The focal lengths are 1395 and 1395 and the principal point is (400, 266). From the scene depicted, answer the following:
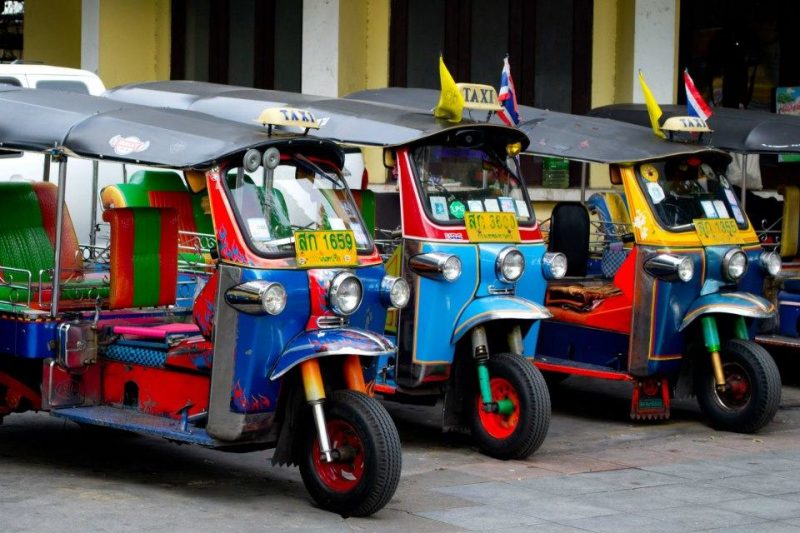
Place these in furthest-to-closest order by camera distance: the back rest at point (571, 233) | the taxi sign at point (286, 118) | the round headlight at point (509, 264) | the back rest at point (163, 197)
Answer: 1. the back rest at point (571, 233)
2. the back rest at point (163, 197)
3. the round headlight at point (509, 264)
4. the taxi sign at point (286, 118)

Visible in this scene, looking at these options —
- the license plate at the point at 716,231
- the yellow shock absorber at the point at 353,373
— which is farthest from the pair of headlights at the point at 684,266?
the yellow shock absorber at the point at 353,373

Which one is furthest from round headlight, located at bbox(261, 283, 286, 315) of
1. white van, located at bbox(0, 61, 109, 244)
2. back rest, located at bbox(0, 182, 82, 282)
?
white van, located at bbox(0, 61, 109, 244)

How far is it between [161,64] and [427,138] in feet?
33.5

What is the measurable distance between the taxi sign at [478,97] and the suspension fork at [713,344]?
2022mm

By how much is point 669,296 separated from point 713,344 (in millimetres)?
433

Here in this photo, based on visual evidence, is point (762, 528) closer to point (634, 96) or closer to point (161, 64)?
point (634, 96)

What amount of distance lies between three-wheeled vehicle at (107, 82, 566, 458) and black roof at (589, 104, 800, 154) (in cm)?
214

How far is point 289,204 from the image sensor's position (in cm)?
736

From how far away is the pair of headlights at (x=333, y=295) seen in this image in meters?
6.82

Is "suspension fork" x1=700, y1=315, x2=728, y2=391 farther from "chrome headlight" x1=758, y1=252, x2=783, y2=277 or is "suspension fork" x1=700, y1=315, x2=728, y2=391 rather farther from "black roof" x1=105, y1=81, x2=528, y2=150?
"black roof" x1=105, y1=81, x2=528, y2=150

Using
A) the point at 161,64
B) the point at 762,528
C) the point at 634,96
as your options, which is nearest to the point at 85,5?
the point at 161,64

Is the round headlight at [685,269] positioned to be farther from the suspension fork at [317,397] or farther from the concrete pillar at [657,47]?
the concrete pillar at [657,47]

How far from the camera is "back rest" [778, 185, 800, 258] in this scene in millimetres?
11328

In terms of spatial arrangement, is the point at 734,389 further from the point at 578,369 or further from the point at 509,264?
the point at 509,264
